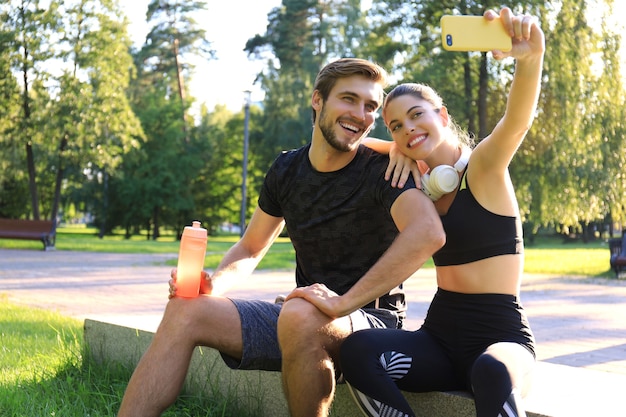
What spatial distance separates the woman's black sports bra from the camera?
2668mm

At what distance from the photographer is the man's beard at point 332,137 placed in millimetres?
3166

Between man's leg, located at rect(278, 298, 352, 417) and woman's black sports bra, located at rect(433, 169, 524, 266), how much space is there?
0.53 meters

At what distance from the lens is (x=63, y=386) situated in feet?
12.6

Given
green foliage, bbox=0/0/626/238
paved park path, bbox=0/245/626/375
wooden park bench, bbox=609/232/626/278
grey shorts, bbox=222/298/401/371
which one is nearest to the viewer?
grey shorts, bbox=222/298/401/371

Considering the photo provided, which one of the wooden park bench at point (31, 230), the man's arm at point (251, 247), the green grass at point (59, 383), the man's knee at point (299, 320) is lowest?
the wooden park bench at point (31, 230)

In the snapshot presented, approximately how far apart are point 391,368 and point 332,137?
1.03 m

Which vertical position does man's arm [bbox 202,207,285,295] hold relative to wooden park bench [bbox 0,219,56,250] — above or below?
above

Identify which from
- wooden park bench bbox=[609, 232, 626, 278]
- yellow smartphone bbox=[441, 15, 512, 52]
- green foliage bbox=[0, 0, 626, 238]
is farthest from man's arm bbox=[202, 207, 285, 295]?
green foliage bbox=[0, 0, 626, 238]

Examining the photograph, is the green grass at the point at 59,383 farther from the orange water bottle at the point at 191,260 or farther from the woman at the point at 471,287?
the woman at the point at 471,287

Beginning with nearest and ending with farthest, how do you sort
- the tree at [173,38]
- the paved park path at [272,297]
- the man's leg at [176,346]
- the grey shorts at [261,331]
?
the man's leg at [176,346] → the grey shorts at [261,331] → the paved park path at [272,297] → the tree at [173,38]

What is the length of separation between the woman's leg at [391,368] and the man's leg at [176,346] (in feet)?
1.81

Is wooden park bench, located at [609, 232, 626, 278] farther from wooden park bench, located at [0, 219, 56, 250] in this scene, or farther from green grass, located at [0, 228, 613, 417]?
wooden park bench, located at [0, 219, 56, 250]

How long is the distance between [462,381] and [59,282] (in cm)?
929

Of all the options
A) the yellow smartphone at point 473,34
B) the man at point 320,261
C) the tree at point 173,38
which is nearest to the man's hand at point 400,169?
the man at point 320,261
